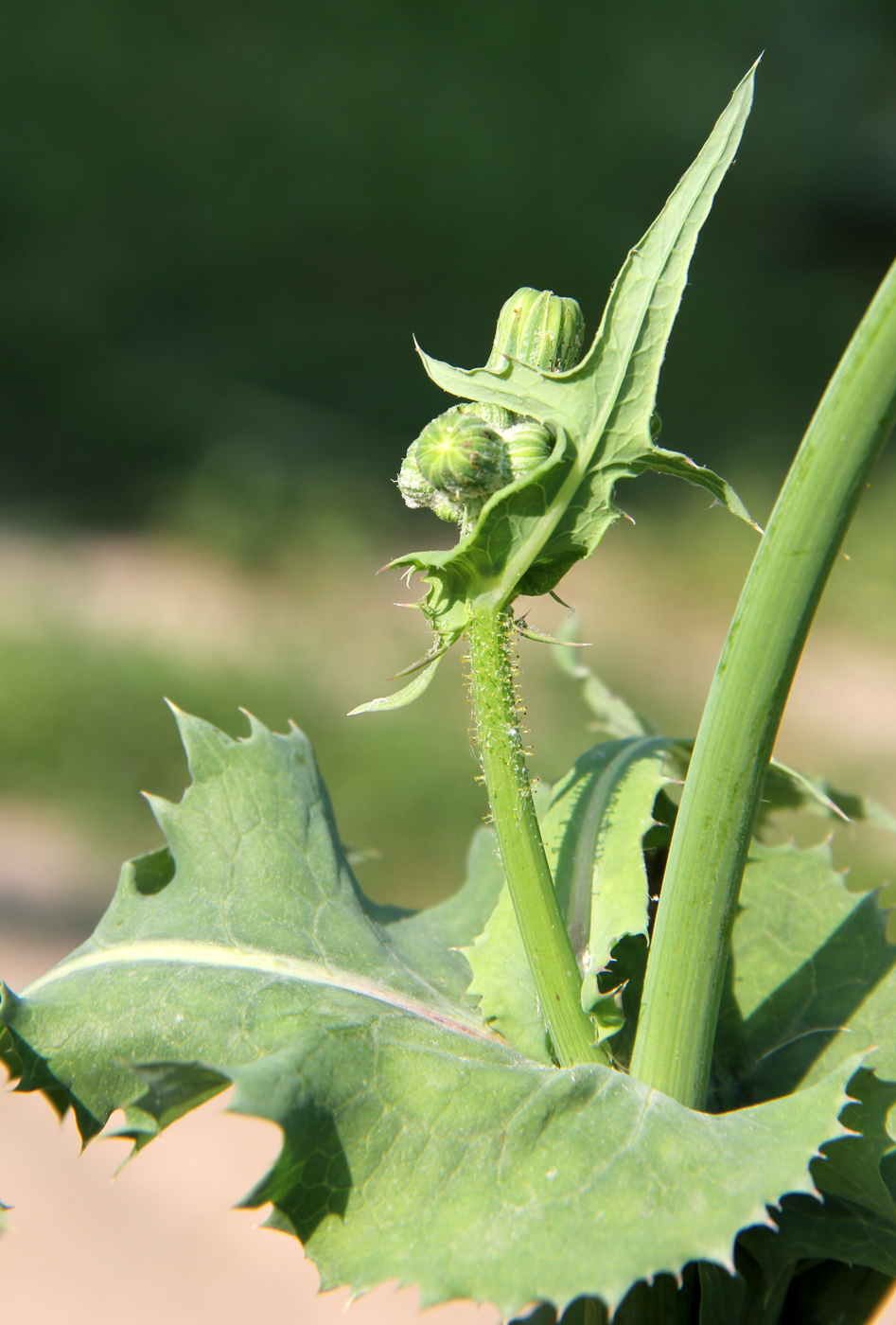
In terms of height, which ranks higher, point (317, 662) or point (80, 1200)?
point (317, 662)

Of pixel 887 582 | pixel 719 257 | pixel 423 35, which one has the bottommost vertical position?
pixel 887 582

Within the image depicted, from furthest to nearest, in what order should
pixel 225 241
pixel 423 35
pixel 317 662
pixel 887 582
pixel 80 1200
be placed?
pixel 423 35, pixel 225 241, pixel 887 582, pixel 317 662, pixel 80 1200

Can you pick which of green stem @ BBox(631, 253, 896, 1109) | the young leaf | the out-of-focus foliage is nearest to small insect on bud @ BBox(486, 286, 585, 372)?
green stem @ BBox(631, 253, 896, 1109)

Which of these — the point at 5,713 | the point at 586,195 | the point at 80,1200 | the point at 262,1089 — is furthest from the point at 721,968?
the point at 586,195

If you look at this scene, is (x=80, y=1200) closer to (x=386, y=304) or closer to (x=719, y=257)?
(x=386, y=304)

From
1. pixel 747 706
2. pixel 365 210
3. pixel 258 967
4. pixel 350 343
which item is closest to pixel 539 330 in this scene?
pixel 747 706

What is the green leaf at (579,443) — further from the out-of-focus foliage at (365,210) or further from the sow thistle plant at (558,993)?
the out-of-focus foliage at (365,210)

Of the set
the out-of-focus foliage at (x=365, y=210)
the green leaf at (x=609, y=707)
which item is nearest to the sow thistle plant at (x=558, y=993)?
the green leaf at (x=609, y=707)
